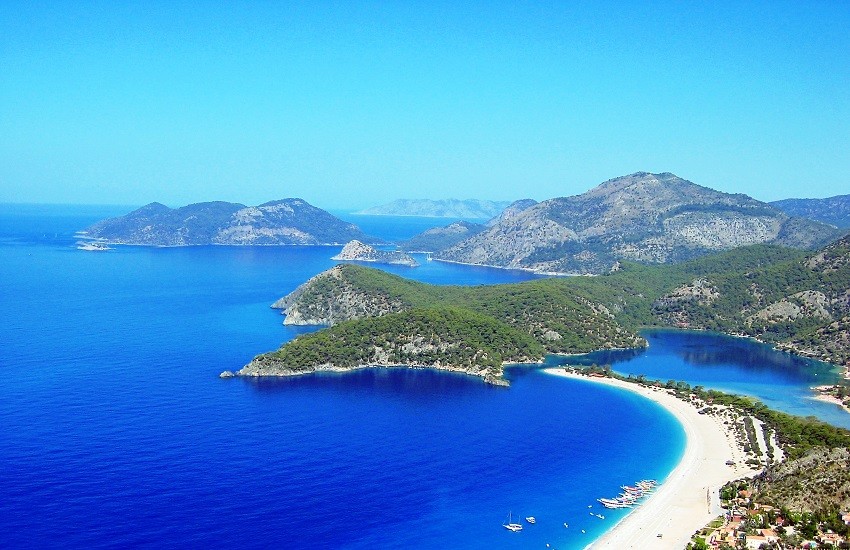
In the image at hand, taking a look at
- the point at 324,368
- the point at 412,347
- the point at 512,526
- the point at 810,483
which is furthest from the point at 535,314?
the point at 512,526

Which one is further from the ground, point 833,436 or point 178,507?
point 833,436

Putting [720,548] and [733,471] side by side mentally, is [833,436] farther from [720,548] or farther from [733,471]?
[720,548]

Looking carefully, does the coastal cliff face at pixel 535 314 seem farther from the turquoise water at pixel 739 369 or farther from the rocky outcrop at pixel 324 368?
the rocky outcrop at pixel 324 368

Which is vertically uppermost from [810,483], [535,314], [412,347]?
[535,314]

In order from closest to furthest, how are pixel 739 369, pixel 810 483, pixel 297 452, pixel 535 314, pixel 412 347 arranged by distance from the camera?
1. pixel 810 483
2. pixel 297 452
3. pixel 412 347
4. pixel 739 369
5. pixel 535 314

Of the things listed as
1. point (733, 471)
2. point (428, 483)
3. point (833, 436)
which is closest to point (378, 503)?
point (428, 483)

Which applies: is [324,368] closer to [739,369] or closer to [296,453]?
[296,453]

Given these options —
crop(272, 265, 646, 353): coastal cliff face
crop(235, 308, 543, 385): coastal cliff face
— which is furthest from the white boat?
crop(272, 265, 646, 353): coastal cliff face
